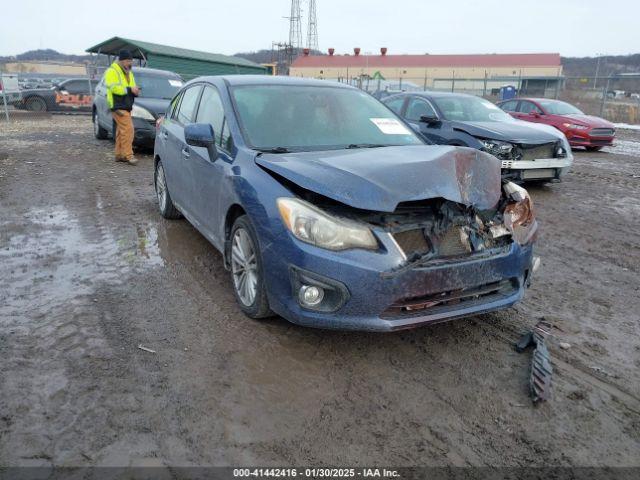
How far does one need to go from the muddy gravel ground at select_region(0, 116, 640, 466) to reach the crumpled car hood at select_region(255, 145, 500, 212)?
958 millimetres

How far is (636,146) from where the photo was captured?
47.6 ft

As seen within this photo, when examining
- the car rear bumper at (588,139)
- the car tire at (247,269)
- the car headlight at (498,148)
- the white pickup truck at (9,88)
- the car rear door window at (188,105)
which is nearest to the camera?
the car tire at (247,269)

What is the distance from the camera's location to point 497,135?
297 inches

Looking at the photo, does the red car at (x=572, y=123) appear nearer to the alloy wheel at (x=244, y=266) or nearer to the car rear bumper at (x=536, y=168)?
the car rear bumper at (x=536, y=168)

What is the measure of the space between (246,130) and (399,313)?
1830mm

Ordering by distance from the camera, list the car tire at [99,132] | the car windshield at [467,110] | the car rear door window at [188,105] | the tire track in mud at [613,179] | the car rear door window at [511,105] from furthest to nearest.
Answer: the car rear door window at [511,105]
the car tire at [99,132]
the tire track in mud at [613,179]
the car windshield at [467,110]
the car rear door window at [188,105]

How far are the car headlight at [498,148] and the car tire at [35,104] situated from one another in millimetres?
18899

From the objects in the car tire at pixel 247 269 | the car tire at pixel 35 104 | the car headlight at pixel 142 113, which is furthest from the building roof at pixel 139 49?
the car tire at pixel 247 269

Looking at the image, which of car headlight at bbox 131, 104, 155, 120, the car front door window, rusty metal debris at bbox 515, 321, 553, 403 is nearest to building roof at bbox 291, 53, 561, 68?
car headlight at bbox 131, 104, 155, 120

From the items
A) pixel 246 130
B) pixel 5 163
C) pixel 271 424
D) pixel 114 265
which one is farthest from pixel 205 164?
pixel 5 163

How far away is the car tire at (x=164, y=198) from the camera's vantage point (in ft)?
18.4

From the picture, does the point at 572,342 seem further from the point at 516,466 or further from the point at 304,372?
the point at 304,372

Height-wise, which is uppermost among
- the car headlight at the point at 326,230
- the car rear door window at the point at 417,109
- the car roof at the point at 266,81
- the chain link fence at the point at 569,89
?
the chain link fence at the point at 569,89

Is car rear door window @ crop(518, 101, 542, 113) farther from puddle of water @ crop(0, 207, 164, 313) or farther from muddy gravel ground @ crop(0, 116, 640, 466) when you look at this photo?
puddle of water @ crop(0, 207, 164, 313)
